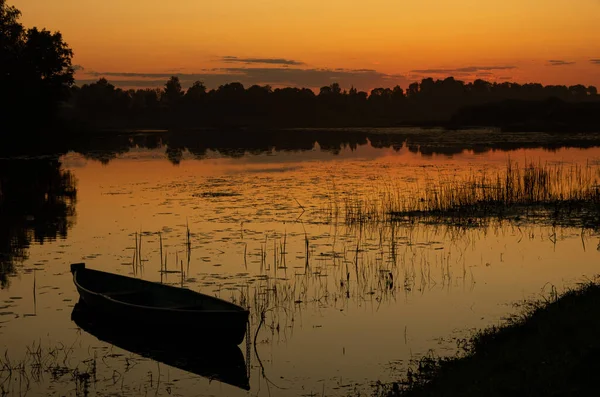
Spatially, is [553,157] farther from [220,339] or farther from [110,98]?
[110,98]

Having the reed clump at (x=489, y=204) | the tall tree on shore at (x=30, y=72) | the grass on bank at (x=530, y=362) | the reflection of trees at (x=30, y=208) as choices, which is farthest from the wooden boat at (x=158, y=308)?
the tall tree on shore at (x=30, y=72)

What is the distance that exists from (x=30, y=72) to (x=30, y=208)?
4260 cm

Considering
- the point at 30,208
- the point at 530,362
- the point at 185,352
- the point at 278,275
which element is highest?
the point at 530,362

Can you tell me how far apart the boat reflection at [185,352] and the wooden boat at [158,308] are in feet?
0.44

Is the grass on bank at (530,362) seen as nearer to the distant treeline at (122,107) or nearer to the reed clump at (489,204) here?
the reed clump at (489,204)

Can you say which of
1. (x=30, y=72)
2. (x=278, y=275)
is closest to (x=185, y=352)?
(x=278, y=275)

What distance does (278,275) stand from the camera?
19328 millimetres

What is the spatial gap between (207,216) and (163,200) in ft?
20.8

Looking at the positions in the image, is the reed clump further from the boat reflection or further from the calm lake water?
the boat reflection

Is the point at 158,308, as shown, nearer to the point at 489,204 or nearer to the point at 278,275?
the point at 278,275

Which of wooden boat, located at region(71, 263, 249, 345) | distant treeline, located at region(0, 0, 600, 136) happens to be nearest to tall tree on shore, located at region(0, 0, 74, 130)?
distant treeline, located at region(0, 0, 600, 136)

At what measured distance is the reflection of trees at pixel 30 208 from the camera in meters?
24.2

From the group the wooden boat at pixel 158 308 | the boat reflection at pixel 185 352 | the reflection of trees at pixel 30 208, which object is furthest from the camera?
the reflection of trees at pixel 30 208

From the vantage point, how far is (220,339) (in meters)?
13.8
